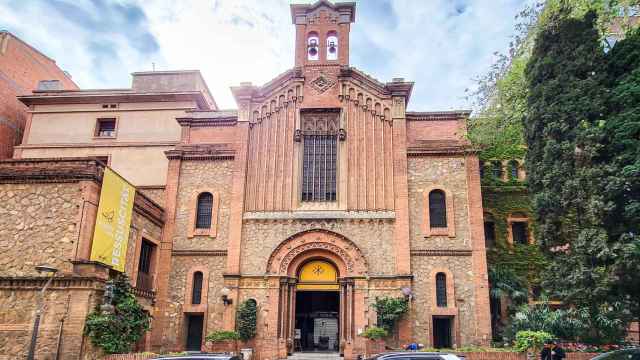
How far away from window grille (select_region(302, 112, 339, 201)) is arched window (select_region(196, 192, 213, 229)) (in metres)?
4.94

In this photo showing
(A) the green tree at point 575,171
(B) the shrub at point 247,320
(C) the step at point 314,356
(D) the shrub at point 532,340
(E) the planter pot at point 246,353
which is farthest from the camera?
(B) the shrub at point 247,320

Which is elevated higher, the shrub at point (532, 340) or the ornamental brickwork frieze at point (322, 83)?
the ornamental brickwork frieze at point (322, 83)

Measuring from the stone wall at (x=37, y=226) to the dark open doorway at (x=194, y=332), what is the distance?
7.58 metres

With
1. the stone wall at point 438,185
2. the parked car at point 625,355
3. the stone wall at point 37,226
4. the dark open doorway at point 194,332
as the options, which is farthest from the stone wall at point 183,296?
the parked car at point 625,355

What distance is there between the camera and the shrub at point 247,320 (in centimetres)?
2241

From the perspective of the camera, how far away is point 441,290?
2317 centimetres

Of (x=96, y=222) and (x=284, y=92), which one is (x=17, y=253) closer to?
(x=96, y=222)

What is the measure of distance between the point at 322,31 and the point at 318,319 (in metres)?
16.2

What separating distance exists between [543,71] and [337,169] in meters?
10.5

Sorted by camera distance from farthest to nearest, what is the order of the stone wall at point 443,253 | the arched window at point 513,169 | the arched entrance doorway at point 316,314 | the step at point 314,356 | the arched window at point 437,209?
the arched window at point 513,169 < the arched entrance doorway at point 316,314 < the arched window at point 437,209 < the stone wall at point 443,253 < the step at point 314,356

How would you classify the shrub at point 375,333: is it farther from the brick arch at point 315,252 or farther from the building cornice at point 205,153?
the building cornice at point 205,153

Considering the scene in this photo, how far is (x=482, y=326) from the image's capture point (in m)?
22.2

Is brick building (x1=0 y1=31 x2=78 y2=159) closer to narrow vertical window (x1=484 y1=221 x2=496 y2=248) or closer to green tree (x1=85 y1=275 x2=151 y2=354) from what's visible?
green tree (x1=85 y1=275 x2=151 y2=354)

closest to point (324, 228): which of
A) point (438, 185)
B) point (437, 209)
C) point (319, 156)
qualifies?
point (319, 156)
